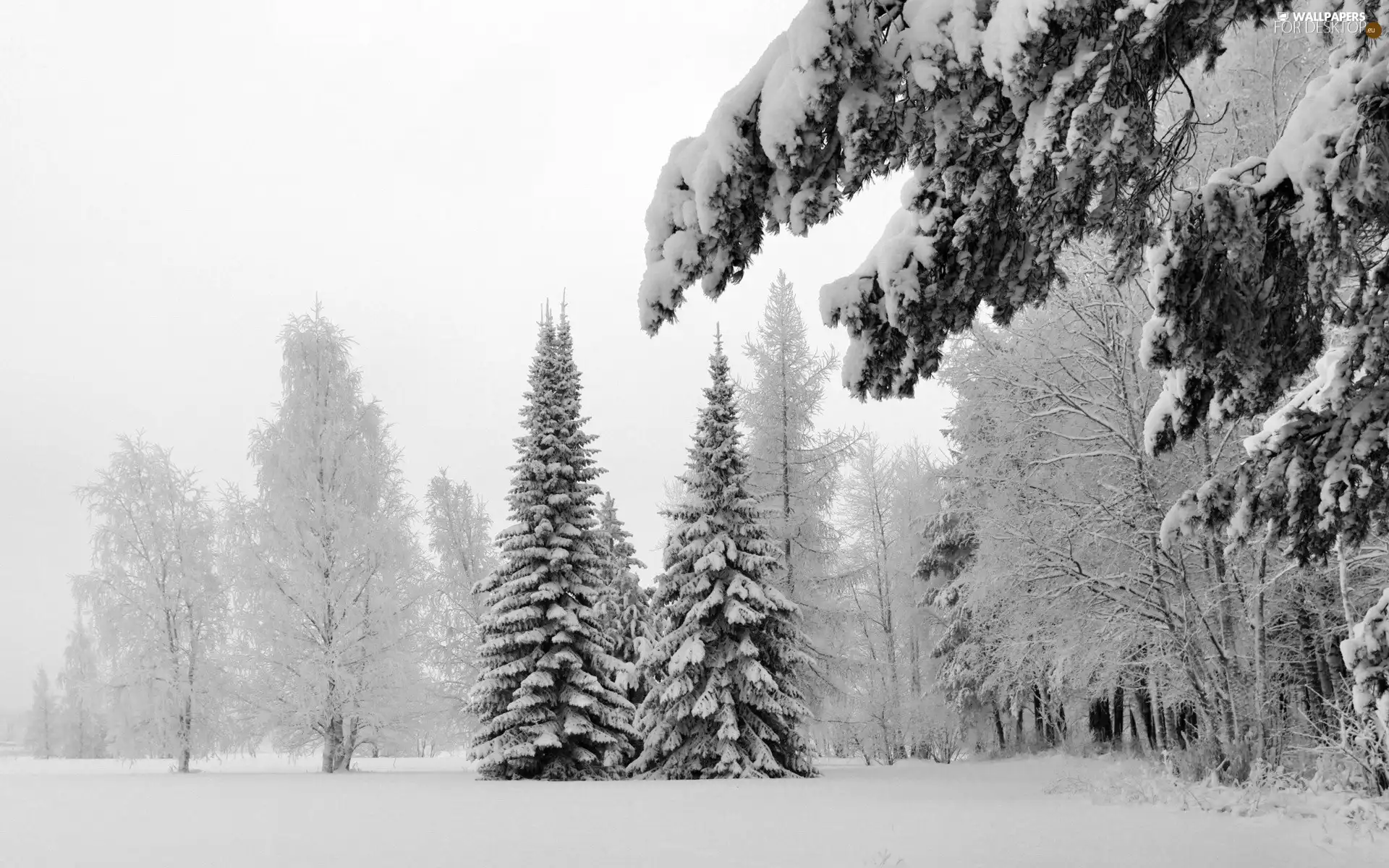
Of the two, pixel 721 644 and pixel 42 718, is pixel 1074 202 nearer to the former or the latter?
pixel 721 644

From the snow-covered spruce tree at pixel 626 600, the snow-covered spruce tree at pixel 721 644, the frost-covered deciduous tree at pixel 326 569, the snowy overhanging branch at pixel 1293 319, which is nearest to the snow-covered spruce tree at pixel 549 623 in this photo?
the snow-covered spruce tree at pixel 721 644

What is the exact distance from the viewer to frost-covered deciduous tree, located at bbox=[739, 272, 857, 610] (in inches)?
835

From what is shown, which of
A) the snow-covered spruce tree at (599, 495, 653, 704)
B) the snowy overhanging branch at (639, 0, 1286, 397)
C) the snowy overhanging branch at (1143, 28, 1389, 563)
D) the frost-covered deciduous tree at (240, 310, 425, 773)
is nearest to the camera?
the snowy overhanging branch at (639, 0, 1286, 397)

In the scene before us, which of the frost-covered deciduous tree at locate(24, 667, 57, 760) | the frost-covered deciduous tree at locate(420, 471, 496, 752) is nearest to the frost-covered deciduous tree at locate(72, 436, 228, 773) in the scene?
the frost-covered deciduous tree at locate(420, 471, 496, 752)

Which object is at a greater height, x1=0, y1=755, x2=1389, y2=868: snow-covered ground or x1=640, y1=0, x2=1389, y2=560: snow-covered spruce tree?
x1=640, y1=0, x2=1389, y2=560: snow-covered spruce tree

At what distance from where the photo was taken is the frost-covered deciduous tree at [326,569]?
18.9 meters

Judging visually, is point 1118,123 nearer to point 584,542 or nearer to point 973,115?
point 973,115

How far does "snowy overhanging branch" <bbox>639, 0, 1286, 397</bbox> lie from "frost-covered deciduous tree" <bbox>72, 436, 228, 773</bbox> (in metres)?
20.9

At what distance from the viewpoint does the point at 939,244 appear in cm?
318

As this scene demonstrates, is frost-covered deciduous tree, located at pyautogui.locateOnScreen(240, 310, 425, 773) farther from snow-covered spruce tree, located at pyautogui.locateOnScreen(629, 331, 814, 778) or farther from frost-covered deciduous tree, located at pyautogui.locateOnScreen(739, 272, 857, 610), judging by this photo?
frost-covered deciduous tree, located at pyautogui.locateOnScreen(739, 272, 857, 610)

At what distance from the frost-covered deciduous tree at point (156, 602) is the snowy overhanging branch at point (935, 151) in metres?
20.9

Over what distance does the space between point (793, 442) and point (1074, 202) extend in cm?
1917

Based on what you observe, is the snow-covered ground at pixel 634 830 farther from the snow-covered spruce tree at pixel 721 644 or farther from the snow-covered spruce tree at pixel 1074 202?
the snow-covered spruce tree at pixel 1074 202

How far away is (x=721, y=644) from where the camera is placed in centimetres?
1748
